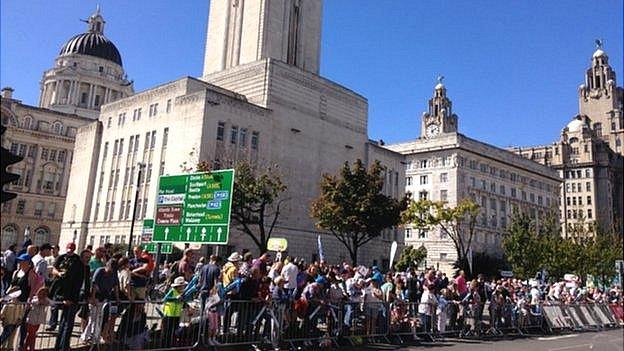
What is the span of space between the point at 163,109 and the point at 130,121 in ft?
16.7

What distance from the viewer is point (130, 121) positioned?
48219 mm

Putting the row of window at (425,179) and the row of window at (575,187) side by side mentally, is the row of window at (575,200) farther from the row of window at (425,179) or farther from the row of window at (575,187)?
the row of window at (425,179)

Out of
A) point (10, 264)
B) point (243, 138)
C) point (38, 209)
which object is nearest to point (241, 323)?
point (10, 264)

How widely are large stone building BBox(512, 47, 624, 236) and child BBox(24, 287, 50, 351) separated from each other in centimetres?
10255

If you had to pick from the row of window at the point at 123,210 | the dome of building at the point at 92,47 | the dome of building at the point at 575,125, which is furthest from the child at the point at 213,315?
the dome of building at the point at 575,125

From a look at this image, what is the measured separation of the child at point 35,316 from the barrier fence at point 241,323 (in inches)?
0.7

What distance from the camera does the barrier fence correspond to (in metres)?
9.67

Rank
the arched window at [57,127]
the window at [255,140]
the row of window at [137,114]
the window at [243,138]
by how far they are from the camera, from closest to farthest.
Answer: the window at [243,138], the window at [255,140], the row of window at [137,114], the arched window at [57,127]

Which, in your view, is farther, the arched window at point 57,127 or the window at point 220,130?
the arched window at point 57,127

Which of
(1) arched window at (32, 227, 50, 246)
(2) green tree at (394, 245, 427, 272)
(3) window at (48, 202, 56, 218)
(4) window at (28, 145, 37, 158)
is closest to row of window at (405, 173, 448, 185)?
(2) green tree at (394, 245, 427, 272)

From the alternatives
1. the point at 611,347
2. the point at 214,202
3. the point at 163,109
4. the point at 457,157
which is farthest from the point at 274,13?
the point at 611,347

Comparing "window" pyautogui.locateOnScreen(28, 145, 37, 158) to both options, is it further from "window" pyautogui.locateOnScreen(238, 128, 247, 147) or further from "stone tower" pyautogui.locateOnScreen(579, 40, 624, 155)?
"stone tower" pyautogui.locateOnScreen(579, 40, 624, 155)

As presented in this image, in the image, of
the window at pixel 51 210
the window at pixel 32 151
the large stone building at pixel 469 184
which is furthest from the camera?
the window at pixel 51 210

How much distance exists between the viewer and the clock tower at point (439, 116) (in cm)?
10731
